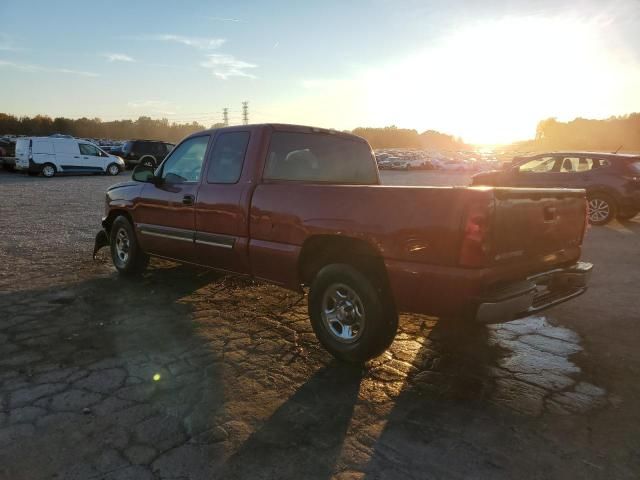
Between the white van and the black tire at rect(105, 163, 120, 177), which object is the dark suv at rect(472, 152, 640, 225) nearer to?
the white van

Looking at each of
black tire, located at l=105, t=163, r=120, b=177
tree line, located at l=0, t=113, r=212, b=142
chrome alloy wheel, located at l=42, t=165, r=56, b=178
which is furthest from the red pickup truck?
tree line, located at l=0, t=113, r=212, b=142

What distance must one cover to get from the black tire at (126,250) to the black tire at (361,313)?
3106 millimetres

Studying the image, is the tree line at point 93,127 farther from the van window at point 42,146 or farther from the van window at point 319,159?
the van window at point 319,159

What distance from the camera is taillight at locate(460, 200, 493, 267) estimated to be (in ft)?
9.41

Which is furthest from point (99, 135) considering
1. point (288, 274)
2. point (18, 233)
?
point (288, 274)

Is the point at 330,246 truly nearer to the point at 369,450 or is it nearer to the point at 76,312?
the point at 369,450

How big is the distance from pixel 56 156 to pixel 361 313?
2320cm

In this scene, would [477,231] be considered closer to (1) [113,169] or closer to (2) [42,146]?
(2) [42,146]

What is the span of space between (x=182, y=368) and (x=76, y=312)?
1826mm

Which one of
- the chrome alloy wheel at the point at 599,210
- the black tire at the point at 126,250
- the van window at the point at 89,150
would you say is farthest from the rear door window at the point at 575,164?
the van window at the point at 89,150

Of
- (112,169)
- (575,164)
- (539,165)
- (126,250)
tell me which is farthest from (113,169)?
(575,164)

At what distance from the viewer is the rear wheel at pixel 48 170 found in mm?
22094

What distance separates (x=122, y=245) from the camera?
617cm

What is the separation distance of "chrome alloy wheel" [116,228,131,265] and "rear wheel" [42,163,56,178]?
1914 cm
